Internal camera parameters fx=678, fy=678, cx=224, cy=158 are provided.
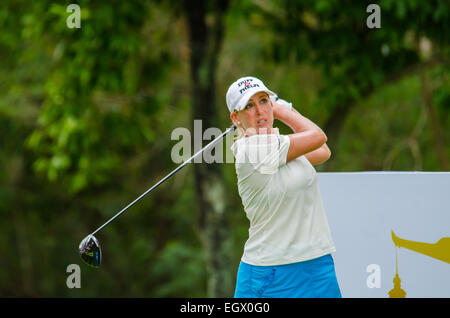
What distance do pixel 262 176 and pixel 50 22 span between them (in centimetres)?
533

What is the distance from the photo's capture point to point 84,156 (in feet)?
26.7

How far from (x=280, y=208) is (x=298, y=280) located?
0.31m

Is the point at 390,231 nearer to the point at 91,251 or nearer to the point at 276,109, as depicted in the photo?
the point at 276,109

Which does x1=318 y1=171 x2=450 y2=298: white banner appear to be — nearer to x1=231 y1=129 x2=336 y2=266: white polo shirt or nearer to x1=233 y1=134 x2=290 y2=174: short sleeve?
x1=231 y1=129 x2=336 y2=266: white polo shirt

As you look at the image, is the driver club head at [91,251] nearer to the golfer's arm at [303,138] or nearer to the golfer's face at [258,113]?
the golfer's face at [258,113]

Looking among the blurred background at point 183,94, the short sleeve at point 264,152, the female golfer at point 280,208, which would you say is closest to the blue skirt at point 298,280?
the female golfer at point 280,208

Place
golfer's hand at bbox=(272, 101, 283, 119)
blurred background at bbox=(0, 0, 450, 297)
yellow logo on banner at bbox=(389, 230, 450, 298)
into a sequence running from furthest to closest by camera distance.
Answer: blurred background at bbox=(0, 0, 450, 297)
yellow logo on banner at bbox=(389, 230, 450, 298)
golfer's hand at bbox=(272, 101, 283, 119)

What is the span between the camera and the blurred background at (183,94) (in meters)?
7.51

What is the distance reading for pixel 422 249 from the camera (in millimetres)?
3406

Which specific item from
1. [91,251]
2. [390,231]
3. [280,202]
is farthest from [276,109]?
[91,251]

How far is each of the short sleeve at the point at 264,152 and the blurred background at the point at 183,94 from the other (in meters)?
3.92

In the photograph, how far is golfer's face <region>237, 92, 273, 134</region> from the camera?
9.64 ft

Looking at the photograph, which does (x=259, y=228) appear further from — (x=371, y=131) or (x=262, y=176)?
(x=371, y=131)

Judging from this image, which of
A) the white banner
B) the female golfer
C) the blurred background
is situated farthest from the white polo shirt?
the blurred background
